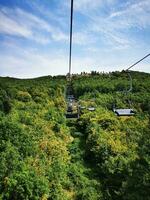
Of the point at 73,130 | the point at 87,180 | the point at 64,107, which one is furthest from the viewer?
the point at 64,107

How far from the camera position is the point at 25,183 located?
26.2 meters

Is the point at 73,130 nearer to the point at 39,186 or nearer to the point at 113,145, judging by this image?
the point at 113,145

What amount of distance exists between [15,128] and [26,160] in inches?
345

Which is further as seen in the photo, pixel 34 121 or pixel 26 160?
pixel 34 121

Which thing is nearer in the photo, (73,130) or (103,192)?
(103,192)

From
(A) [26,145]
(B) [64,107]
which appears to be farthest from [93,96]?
(A) [26,145]

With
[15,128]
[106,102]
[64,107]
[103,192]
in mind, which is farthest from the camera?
[106,102]

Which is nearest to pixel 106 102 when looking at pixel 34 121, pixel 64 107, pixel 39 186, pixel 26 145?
pixel 64 107

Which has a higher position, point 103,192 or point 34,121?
point 34,121

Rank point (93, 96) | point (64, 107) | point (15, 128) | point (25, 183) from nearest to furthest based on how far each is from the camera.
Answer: point (25, 183) → point (15, 128) → point (64, 107) → point (93, 96)

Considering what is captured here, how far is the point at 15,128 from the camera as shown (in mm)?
41188

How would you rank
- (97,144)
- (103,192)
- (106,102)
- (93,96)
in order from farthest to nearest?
(93,96) < (106,102) < (97,144) < (103,192)

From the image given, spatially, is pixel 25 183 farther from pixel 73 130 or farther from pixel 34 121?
pixel 73 130

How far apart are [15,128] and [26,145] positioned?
4.97 meters
